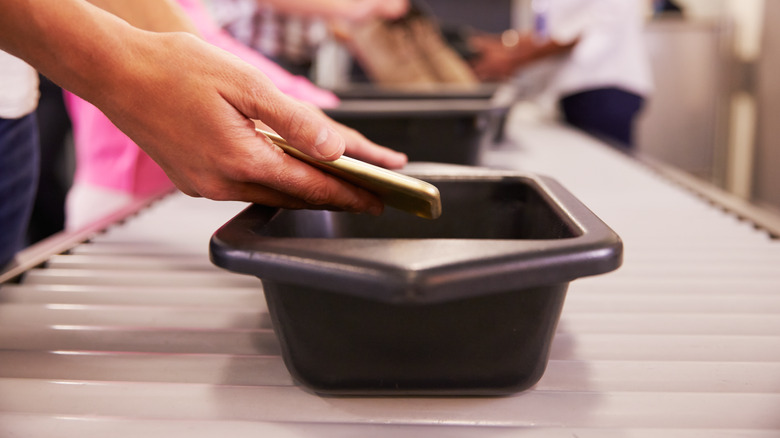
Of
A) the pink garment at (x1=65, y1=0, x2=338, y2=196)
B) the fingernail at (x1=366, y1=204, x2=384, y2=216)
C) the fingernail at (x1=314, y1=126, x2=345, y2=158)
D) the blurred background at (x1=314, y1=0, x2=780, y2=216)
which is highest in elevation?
the fingernail at (x1=314, y1=126, x2=345, y2=158)

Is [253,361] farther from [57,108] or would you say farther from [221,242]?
[57,108]

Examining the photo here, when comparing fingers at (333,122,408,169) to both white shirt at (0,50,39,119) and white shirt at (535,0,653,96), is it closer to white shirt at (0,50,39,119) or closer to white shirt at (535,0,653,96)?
white shirt at (0,50,39,119)

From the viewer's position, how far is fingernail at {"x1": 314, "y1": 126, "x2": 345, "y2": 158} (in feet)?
1.47

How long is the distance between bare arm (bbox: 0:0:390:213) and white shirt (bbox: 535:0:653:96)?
80.4 inches

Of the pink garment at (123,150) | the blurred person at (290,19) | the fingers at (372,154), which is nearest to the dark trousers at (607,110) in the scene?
the blurred person at (290,19)

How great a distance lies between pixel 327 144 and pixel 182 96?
0.11 meters

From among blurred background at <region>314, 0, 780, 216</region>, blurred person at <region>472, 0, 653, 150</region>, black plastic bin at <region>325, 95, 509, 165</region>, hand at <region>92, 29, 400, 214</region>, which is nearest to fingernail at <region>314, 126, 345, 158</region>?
hand at <region>92, 29, 400, 214</region>

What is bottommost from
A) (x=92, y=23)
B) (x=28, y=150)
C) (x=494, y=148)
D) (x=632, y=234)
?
(x=494, y=148)

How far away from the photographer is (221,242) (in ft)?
1.25

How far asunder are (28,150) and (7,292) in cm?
27

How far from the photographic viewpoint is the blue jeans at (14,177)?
757 mm

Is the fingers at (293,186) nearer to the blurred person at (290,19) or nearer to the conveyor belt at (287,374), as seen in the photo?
the conveyor belt at (287,374)

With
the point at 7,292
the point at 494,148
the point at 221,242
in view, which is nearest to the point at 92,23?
the point at 221,242

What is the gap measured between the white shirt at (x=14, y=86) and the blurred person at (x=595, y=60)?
193 cm
